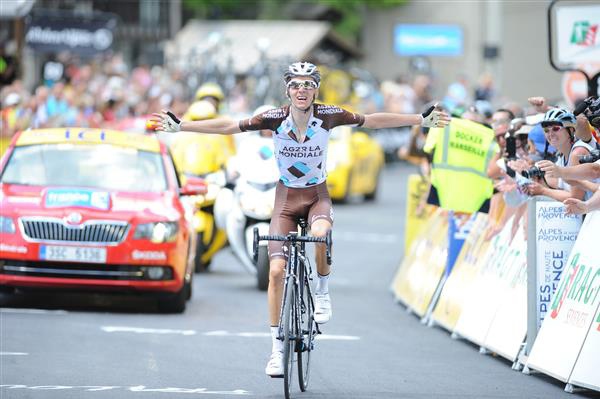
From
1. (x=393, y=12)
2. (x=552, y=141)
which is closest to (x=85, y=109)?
(x=552, y=141)

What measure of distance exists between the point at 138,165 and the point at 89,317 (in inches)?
72.3

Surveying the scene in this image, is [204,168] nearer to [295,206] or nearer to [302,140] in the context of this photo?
[295,206]

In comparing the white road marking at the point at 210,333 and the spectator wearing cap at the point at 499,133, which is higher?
the spectator wearing cap at the point at 499,133

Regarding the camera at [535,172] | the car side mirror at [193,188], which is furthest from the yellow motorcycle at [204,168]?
the camera at [535,172]

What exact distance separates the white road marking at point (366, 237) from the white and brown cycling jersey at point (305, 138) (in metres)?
13.1

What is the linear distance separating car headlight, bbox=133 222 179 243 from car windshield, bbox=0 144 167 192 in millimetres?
811

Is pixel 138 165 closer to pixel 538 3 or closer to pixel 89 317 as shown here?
pixel 89 317

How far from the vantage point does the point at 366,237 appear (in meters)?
24.2

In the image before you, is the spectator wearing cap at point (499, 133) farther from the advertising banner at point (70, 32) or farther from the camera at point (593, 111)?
the advertising banner at point (70, 32)

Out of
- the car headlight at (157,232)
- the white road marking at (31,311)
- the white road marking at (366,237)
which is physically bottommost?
the white road marking at (366,237)

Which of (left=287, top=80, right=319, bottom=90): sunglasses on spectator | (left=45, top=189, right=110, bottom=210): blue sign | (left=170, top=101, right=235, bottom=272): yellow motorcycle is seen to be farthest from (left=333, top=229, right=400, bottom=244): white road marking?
(left=287, top=80, right=319, bottom=90): sunglasses on spectator

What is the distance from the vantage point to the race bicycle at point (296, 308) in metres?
9.53

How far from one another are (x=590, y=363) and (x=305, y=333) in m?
1.85

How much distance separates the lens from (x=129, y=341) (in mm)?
12297
